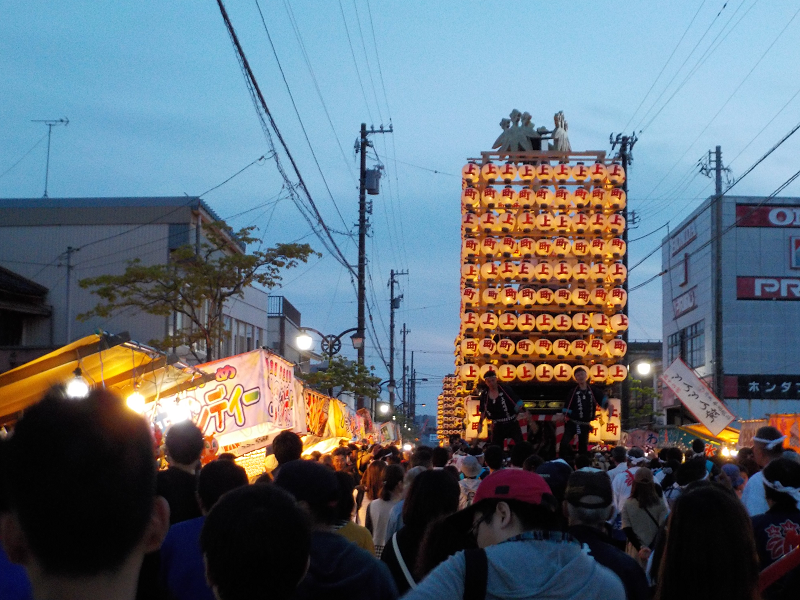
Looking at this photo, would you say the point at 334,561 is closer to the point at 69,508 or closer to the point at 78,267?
the point at 69,508

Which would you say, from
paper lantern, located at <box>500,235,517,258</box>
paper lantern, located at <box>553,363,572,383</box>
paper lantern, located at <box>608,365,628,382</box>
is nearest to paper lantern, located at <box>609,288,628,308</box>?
paper lantern, located at <box>608,365,628,382</box>

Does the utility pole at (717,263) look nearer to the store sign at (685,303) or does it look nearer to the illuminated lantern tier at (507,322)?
the store sign at (685,303)

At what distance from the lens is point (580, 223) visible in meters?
21.3

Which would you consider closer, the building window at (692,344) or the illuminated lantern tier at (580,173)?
the illuminated lantern tier at (580,173)

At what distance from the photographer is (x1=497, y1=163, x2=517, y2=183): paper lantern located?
21.6 m

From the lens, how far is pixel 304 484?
4168mm

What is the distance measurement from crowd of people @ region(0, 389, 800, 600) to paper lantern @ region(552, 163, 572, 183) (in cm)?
1494

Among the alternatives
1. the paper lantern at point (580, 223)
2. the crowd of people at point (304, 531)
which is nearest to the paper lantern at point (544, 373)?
the paper lantern at point (580, 223)

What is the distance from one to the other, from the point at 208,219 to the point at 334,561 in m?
31.5

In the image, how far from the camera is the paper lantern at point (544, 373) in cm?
2047

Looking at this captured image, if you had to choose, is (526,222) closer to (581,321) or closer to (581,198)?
(581,198)

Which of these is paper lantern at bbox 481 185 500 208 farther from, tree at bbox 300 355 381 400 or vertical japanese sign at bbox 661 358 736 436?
tree at bbox 300 355 381 400

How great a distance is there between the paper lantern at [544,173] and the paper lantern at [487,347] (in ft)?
13.9

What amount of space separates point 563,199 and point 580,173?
852 millimetres
